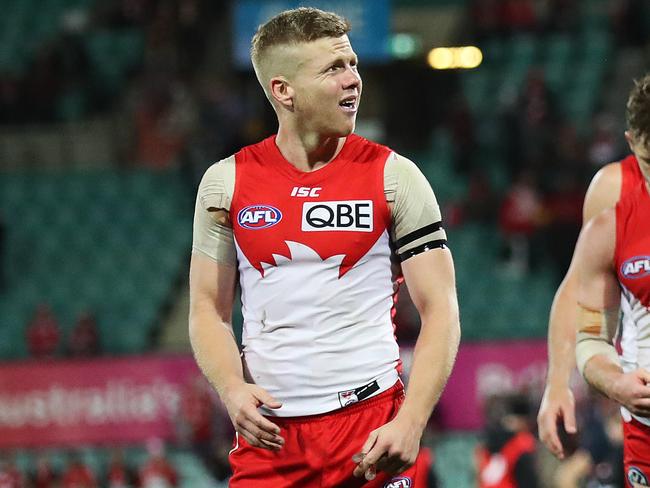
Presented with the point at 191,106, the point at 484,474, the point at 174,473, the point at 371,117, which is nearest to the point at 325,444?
the point at 484,474

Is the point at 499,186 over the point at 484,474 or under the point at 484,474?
over

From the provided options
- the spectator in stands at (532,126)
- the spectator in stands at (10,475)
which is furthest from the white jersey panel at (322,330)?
the spectator in stands at (532,126)

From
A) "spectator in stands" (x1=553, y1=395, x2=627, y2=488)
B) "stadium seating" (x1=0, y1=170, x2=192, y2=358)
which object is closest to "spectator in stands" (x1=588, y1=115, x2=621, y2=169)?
"spectator in stands" (x1=553, y1=395, x2=627, y2=488)

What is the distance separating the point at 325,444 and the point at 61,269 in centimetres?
1236

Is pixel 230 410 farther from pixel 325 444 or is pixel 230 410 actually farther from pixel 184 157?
pixel 184 157

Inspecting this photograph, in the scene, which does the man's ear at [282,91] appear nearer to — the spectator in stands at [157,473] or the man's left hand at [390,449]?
the man's left hand at [390,449]

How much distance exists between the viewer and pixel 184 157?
659 inches

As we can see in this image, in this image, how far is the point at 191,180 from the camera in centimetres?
1645

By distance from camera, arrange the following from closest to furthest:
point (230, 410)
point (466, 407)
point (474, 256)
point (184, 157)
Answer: point (230, 410) → point (466, 407) → point (474, 256) → point (184, 157)

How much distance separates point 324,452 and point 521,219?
1131 centimetres

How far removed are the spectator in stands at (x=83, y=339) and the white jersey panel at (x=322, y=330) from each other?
33.4 feet

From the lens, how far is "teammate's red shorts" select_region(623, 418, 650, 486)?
4176mm

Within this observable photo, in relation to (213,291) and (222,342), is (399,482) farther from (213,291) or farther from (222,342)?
(213,291)

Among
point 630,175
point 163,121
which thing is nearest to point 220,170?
point 630,175
